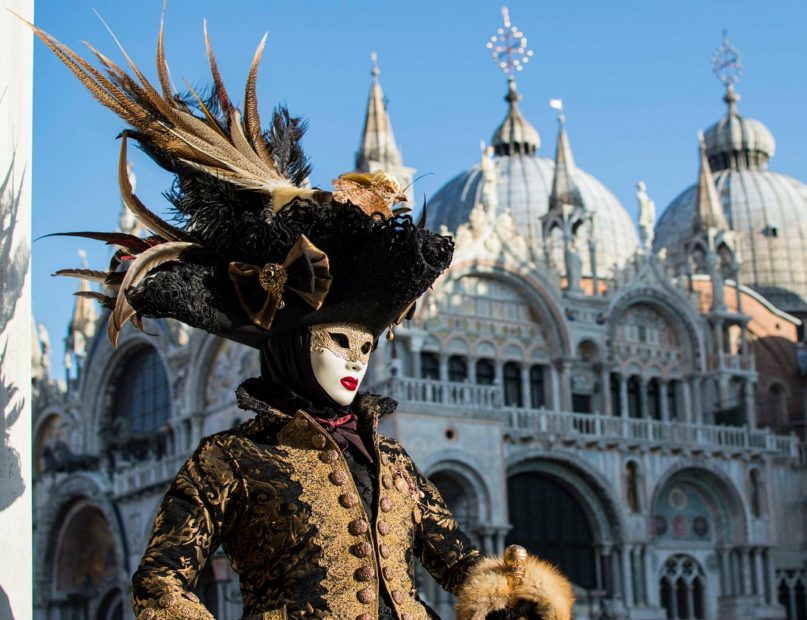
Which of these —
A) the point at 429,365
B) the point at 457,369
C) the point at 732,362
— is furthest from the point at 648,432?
the point at 429,365

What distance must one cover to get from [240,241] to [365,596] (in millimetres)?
1155

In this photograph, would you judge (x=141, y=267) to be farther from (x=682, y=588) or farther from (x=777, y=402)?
(x=777, y=402)

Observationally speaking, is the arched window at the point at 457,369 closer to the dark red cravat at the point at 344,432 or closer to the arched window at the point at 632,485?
the arched window at the point at 632,485

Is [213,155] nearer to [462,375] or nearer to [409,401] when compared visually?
[409,401]

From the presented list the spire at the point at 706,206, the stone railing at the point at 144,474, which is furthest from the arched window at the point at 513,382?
the spire at the point at 706,206

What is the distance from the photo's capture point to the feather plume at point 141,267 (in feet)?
13.6

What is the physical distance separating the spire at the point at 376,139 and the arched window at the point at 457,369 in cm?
394

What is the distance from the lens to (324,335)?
4320 mm

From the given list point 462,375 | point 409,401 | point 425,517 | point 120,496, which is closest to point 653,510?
point 462,375

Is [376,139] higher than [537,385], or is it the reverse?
[376,139]

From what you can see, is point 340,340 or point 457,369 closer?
point 340,340

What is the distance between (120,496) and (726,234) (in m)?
15.2

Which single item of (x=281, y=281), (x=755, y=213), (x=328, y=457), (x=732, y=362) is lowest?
(x=328, y=457)

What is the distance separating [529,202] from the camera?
38.4 m
